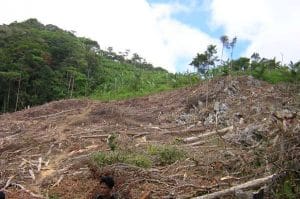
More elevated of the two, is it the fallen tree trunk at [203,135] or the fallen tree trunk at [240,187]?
the fallen tree trunk at [203,135]

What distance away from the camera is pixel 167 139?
1468cm

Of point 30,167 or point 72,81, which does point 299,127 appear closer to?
point 30,167

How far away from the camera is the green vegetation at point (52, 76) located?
27.9m

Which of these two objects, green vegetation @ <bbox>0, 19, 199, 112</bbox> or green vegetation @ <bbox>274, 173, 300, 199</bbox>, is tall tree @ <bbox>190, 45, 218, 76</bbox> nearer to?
green vegetation @ <bbox>0, 19, 199, 112</bbox>

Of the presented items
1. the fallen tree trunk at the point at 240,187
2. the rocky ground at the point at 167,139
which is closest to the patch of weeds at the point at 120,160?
the rocky ground at the point at 167,139

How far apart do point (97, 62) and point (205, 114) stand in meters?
18.6

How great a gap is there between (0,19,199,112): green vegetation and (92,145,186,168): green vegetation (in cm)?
1358

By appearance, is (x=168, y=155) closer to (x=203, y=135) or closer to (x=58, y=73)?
(x=203, y=135)

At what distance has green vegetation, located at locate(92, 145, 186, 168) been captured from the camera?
34.7 feet

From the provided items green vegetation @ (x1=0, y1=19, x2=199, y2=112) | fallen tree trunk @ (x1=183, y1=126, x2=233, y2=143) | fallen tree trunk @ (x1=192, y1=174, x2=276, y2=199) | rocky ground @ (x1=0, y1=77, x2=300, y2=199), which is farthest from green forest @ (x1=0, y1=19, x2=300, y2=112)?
fallen tree trunk @ (x1=192, y1=174, x2=276, y2=199)

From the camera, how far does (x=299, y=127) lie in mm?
8125

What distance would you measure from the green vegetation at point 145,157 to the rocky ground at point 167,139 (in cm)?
23

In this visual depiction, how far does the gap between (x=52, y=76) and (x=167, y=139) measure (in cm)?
1608

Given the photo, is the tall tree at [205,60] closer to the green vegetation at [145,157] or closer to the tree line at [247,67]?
the tree line at [247,67]
